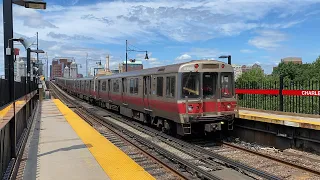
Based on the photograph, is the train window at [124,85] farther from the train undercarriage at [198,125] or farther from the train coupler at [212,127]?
the train coupler at [212,127]

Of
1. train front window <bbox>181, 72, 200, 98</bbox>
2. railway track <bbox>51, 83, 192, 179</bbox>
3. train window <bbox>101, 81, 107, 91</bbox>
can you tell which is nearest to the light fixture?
train front window <bbox>181, 72, 200, 98</bbox>

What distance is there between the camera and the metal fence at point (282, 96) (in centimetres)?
1364

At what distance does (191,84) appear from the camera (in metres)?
11.9

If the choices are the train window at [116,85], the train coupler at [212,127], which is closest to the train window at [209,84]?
the train coupler at [212,127]

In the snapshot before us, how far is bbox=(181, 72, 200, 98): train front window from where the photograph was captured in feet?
38.6

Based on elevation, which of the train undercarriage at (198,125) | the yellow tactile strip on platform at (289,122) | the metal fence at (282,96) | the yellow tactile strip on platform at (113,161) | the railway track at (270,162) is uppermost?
the metal fence at (282,96)

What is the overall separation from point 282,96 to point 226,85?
3.33m

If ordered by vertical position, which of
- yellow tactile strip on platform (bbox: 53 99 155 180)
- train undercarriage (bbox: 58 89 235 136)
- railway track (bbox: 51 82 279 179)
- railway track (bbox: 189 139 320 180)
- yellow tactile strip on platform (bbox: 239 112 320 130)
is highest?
yellow tactile strip on platform (bbox: 239 112 320 130)

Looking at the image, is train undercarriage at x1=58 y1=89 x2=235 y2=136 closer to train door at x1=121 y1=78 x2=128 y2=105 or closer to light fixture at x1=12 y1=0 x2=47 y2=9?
train door at x1=121 y1=78 x2=128 y2=105

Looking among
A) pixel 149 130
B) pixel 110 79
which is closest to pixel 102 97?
pixel 110 79

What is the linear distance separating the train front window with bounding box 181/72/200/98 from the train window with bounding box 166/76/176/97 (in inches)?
18.3

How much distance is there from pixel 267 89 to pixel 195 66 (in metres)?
4.85

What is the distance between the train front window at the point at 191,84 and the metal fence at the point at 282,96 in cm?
421

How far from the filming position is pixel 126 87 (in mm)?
19141
